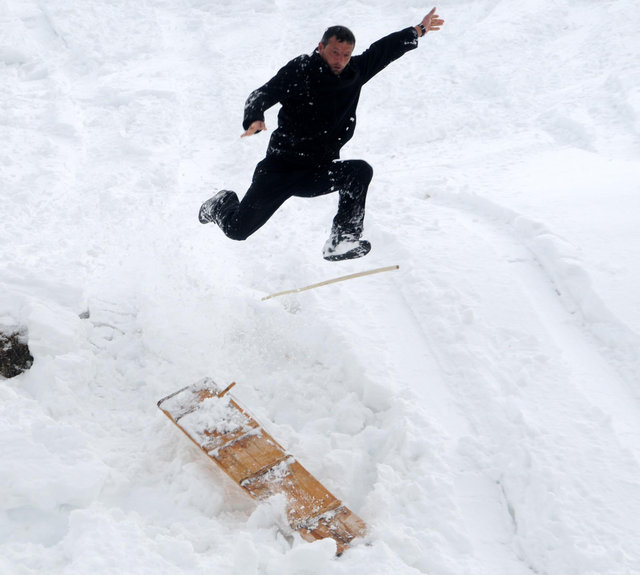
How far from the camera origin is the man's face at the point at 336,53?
14.1 feet

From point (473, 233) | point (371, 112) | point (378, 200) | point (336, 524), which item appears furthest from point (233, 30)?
point (336, 524)

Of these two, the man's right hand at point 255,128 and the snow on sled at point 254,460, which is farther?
the man's right hand at point 255,128

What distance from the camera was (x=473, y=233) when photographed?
657 cm

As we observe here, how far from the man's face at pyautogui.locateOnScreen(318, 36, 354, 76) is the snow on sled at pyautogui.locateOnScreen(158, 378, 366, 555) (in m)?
2.28

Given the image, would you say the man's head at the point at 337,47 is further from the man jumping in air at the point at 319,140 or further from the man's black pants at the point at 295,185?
the man's black pants at the point at 295,185

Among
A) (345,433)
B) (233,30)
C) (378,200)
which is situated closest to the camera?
(345,433)

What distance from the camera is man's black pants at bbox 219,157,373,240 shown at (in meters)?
4.80

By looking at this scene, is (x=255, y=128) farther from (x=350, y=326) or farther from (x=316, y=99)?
(x=350, y=326)

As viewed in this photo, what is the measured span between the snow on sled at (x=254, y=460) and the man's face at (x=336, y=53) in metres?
2.28

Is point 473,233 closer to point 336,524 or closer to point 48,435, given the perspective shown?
point 336,524

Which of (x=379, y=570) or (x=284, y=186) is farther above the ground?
(x=284, y=186)

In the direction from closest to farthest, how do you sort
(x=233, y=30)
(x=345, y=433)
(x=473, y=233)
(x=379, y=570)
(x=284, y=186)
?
1. (x=379, y=570)
2. (x=345, y=433)
3. (x=284, y=186)
4. (x=473, y=233)
5. (x=233, y=30)

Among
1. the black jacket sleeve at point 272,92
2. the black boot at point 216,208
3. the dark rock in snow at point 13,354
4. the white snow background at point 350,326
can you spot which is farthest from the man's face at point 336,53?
the dark rock in snow at point 13,354

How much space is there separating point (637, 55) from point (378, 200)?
19.1 ft
